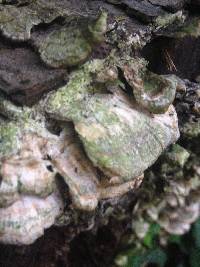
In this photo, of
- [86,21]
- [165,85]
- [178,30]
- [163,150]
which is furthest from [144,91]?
[178,30]

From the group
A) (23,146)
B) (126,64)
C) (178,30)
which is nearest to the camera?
(23,146)

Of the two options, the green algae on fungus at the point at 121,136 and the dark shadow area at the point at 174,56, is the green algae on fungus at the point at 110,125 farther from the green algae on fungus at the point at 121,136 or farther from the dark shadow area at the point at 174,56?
the dark shadow area at the point at 174,56

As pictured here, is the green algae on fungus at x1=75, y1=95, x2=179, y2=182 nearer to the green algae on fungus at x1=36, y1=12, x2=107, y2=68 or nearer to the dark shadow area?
the green algae on fungus at x1=36, y1=12, x2=107, y2=68

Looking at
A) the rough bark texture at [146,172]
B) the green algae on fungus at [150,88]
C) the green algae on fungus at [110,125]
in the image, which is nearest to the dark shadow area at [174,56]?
the rough bark texture at [146,172]

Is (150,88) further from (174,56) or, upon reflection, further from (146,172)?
(174,56)

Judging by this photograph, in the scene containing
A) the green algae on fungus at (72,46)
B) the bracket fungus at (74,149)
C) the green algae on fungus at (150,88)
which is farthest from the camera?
the green algae on fungus at (150,88)

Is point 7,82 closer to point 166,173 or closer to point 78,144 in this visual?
point 78,144

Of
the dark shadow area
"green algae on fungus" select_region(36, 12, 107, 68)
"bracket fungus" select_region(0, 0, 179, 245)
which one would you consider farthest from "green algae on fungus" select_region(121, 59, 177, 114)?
the dark shadow area
